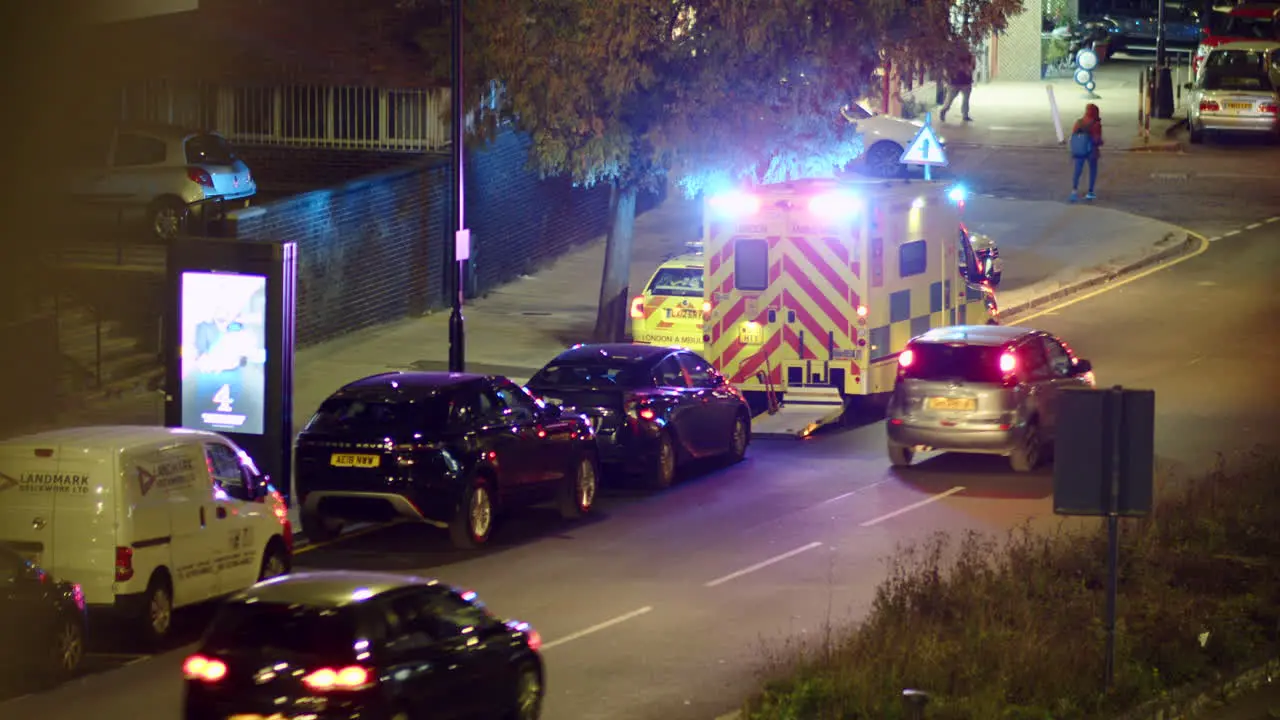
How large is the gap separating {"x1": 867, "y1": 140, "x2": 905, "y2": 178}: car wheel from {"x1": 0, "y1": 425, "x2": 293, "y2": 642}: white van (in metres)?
27.9

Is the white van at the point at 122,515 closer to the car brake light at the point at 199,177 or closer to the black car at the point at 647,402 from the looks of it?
the black car at the point at 647,402

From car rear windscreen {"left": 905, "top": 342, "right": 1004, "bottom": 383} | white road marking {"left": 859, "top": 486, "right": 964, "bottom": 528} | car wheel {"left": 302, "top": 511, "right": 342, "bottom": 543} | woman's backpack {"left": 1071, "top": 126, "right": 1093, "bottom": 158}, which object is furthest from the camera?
woman's backpack {"left": 1071, "top": 126, "right": 1093, "bottom": 158}

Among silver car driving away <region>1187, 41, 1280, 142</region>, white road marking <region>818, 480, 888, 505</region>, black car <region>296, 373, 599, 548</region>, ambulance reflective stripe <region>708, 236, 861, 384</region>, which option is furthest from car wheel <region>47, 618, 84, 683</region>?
silver car driving away <region>1187, 41, 1280, 142</region>

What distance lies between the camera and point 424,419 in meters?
20.3

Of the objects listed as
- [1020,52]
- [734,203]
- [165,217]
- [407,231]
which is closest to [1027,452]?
[734,203]

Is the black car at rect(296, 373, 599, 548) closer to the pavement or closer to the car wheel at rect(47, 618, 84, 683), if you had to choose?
the pavement

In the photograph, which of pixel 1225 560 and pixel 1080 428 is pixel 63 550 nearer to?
pixel 1080 428

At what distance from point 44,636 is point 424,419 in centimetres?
543

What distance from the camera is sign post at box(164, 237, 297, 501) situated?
21516mm

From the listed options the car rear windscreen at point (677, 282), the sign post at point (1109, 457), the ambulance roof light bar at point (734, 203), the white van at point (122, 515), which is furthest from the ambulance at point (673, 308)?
the sign post at point (1109, 457)

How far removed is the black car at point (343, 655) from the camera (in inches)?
481

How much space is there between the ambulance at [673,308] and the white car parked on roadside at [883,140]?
1446 cm

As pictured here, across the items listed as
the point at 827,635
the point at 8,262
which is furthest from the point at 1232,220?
the point at 827,635

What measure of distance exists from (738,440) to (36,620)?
451 inches
